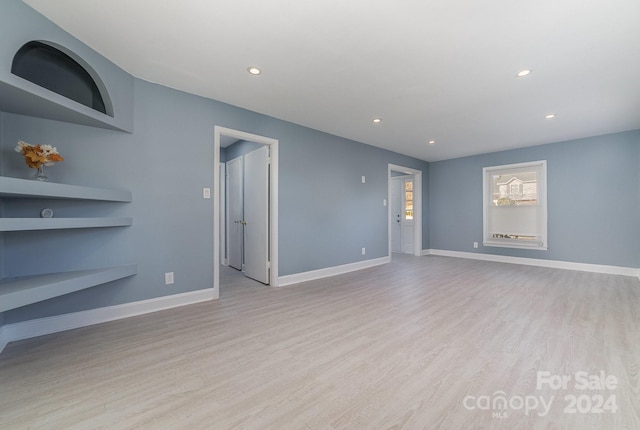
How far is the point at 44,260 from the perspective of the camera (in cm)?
226

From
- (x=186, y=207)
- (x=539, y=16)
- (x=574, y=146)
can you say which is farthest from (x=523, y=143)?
(x=186, y=207)

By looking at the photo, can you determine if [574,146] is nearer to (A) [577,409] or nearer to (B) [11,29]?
(A) [577,409]

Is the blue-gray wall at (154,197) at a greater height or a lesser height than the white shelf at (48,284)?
greater

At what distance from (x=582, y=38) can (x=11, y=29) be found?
4.21m

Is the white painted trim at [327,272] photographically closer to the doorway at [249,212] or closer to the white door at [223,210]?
the doorway at [249,212]

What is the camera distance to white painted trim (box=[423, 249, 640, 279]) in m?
4.45

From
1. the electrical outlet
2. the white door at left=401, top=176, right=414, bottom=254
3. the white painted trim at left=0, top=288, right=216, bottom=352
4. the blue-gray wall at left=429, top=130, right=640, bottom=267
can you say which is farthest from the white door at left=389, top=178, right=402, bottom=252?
the electrical outlet

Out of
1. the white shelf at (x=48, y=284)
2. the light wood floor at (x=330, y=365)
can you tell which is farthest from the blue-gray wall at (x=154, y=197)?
the light wood floor at (x=330, y=365)

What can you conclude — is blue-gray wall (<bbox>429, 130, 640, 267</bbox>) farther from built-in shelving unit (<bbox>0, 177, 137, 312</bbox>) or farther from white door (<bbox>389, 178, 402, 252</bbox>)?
built-in shelving unit (<bbox>0, 177, 137, 312</bbox>)

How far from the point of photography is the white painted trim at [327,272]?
390cm

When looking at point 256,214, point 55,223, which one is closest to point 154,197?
point 55,223

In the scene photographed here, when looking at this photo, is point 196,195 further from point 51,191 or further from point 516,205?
point 516,205

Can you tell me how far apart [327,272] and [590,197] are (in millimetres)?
5027

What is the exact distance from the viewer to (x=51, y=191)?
1.95 meters
